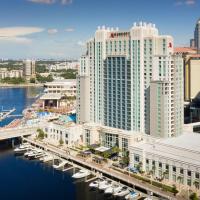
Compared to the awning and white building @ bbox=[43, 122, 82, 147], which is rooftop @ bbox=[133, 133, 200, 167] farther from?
the awning

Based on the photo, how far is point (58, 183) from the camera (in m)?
37.5

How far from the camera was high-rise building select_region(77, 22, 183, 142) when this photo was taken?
41094 millimetres

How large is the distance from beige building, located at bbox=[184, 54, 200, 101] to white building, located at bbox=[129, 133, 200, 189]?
86.2ft

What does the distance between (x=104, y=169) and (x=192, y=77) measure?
3264 cm

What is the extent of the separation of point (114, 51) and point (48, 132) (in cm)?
1489

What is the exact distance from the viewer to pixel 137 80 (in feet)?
140

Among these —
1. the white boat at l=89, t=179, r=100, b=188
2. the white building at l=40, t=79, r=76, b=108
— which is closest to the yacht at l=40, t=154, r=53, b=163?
the white boat at l=89, t=179, r=100, b=188

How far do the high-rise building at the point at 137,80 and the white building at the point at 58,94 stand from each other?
3227 cm

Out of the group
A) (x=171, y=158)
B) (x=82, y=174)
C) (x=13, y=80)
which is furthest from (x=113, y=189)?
(x=13, y=80)

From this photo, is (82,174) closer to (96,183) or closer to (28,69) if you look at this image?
(96,183)

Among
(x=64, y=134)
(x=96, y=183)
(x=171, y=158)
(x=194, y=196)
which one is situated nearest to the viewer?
(x=194, y=196)

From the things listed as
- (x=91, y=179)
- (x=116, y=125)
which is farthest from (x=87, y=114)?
(x=91, y=179)

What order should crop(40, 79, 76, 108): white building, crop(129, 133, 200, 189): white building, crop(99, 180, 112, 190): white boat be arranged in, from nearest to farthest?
crop(129, 133, 200, 189): white building, crop(99, 180, 112, 190): white boat, crop(40, 79, 76, 108): white building

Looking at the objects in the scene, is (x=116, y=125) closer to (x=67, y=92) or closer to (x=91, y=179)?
(x=91, y=179)
